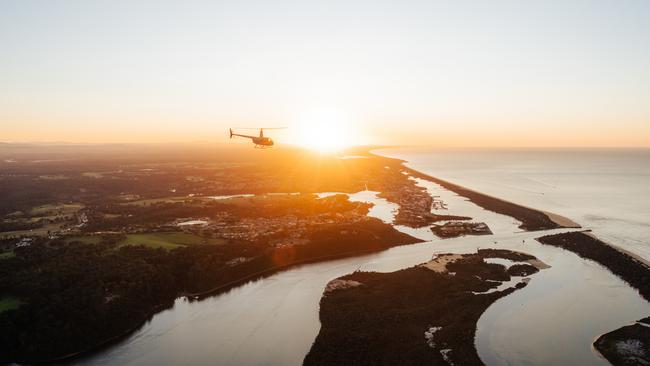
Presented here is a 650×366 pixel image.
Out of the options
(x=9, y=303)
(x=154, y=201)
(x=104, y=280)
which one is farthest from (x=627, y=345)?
(x=154, y=201)

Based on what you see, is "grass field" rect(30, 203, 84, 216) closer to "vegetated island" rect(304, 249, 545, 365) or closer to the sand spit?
"vegetated island" rect(304, 249, 545, 365)

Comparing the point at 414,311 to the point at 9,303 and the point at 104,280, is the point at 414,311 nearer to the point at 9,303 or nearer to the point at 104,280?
the point at 104,280

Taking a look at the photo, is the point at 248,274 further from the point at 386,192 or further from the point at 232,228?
the point at 386,192

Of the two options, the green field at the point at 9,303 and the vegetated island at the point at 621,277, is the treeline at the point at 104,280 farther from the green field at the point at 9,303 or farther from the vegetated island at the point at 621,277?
the vegetated island at the point at 621,277

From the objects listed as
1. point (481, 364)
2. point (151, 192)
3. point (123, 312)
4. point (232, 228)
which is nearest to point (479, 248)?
point (481, 364)

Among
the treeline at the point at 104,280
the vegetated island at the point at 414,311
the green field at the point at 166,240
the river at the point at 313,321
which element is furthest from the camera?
the green field at the point at 166,240

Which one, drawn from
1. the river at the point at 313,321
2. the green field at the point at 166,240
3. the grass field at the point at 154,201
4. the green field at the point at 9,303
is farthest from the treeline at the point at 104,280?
the grass field at the point at 154,201
